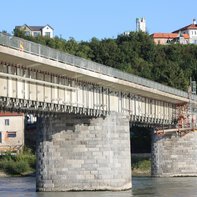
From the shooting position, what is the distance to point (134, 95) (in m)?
71.3

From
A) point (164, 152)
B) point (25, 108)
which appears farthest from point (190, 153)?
point (25, 108)

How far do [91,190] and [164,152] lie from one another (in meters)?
32.4

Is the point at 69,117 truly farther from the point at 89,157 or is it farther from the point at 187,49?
the point at 187,49

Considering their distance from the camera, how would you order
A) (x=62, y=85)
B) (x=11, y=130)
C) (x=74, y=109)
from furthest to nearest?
(x=11, y=130) → (x=74, y=109) → (x=62, y=85)

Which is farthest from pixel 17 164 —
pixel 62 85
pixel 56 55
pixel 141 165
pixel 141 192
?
pixel 56 55

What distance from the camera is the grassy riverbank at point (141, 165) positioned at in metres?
104

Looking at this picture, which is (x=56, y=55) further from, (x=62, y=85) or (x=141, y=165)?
(x=141, y=165)

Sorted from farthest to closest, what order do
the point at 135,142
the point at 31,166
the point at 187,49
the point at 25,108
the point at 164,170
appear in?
the point at 187,49, the point at 135,142, the point at 31,166, the point at 164,170, the point at 25,108

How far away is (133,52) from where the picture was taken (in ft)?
547

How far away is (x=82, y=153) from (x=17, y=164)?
43329 millimetres

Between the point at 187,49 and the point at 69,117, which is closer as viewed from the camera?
the point at 69,117

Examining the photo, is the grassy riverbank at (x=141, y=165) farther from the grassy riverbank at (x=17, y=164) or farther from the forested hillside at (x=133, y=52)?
the forested hillside at (x=133, y=52)

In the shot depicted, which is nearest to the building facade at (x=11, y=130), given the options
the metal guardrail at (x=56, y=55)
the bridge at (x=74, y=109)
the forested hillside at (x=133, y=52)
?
the forested hillside at (x=133, y=52)

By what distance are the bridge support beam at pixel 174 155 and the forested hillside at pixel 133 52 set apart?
163 ft
